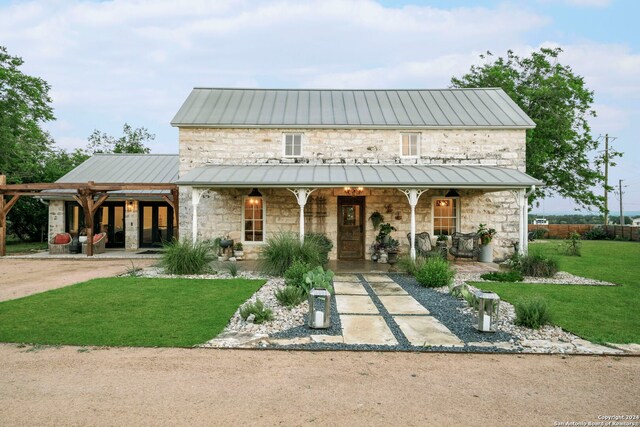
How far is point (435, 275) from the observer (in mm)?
8633

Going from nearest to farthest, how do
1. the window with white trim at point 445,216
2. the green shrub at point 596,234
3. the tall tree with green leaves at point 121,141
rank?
the window with white trim at point 445,216 → the green shrub at point 596,234 → the tall tree with green leaves at point 121,141

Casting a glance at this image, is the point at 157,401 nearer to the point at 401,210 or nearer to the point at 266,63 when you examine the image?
the point at 401,210

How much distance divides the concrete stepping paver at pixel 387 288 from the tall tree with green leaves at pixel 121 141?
3124cm

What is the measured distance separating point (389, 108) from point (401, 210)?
403cm

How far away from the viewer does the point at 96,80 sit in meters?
24.5

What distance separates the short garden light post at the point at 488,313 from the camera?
213 inches

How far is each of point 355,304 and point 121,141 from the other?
33577 millimetres

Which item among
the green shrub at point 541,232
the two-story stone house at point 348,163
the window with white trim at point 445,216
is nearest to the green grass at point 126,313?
the two-story stone house at point 348,163

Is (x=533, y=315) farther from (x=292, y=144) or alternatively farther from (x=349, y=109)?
(x=349, y=109)

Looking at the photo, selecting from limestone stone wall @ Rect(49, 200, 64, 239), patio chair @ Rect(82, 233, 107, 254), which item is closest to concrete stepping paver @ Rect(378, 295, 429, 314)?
patio chair @ Rect(82, 233, 107, 254)

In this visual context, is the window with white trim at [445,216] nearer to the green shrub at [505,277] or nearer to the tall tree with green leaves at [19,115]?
the green shrub at [505,277]

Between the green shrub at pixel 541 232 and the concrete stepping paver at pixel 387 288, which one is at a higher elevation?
the green shrub at pixel 541 232

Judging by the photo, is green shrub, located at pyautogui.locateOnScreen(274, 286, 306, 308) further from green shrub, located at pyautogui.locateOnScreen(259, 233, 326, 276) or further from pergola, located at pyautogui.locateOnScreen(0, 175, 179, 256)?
pergola, located at pyautogui.locateOnScreen(0, 175, 179, 256)

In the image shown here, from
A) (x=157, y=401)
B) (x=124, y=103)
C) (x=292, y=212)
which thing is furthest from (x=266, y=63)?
(x=157, y=401)
